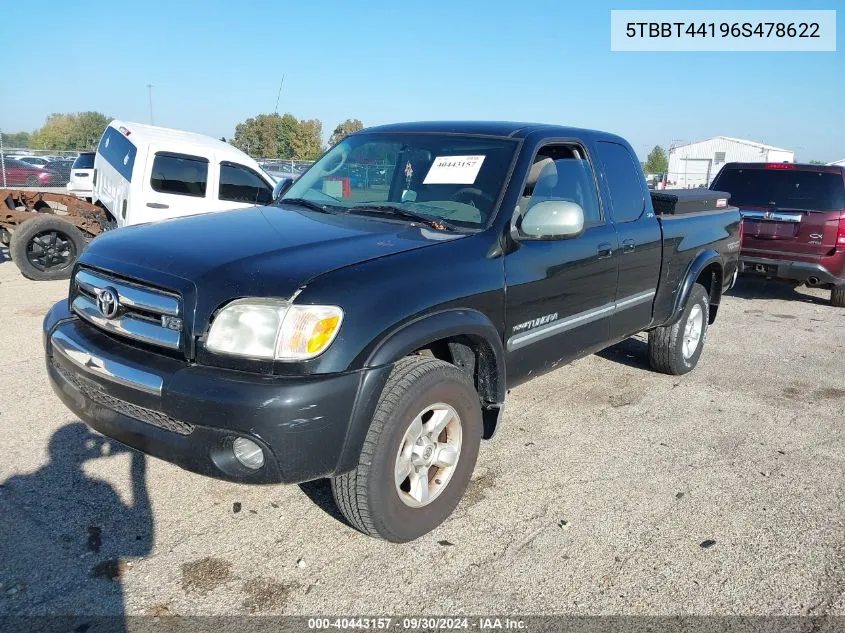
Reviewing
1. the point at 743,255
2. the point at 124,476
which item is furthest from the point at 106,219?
the point at 743,255

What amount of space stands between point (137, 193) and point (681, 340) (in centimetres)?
637

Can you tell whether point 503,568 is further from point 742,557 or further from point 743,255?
point 743,255

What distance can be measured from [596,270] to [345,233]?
5.38ft

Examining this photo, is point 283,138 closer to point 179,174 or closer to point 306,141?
point 306,141

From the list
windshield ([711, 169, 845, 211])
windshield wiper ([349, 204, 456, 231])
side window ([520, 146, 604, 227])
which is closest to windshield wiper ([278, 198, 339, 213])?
windshield wiper ([349, 204, 456, 231])

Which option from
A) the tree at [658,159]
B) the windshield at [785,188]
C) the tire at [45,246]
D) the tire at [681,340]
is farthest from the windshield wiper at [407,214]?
the tree at [658,159]

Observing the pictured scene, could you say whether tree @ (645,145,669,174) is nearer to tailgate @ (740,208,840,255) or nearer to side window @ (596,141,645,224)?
tailgate @ (740,208,840,255)

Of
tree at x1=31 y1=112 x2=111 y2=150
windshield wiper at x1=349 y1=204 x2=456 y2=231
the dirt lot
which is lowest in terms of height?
the dirt lot

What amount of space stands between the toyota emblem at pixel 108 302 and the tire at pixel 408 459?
1157mm

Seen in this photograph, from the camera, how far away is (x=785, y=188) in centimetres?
875

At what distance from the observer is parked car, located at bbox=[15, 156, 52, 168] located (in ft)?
88.5

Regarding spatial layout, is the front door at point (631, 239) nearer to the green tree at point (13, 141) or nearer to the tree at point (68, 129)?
the green tree at point (13, 141)

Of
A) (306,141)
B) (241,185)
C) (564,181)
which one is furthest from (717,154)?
(564,181)

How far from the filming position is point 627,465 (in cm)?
385
